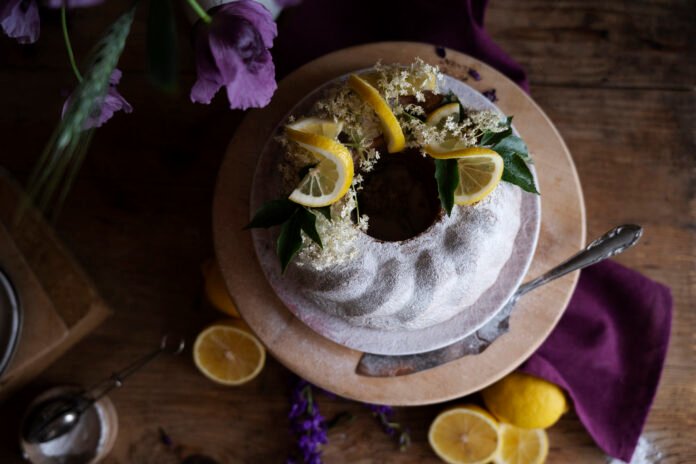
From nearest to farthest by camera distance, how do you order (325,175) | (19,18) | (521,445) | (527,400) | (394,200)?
1. (19,18)
2. (325,175)
3. (394,200)
4. (527,400)
5. (521,445)

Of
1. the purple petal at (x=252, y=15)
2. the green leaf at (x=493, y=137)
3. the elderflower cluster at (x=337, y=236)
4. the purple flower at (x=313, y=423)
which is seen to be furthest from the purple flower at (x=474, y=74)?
the purple flower at (x=313, y=423)

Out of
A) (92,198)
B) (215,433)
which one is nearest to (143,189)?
(92,198)

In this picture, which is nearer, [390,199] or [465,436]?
[390,199]

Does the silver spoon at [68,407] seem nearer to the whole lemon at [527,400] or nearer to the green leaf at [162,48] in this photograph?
the whole lemon at [527,400]

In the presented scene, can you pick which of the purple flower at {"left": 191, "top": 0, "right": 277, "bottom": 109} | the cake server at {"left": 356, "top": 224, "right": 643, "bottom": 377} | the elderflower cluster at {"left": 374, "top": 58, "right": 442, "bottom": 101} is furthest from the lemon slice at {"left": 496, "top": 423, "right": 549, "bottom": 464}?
the purple flower at {"left": 191, "top": 0, "right": 277, "bottom": 109}

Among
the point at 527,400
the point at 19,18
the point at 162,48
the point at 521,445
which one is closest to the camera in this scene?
the point at 162,48

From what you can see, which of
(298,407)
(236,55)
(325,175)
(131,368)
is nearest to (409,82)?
(325,175)

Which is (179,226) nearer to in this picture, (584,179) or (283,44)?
(283,44)

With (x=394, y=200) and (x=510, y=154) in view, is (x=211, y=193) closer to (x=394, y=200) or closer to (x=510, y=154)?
(x=394, y=200)
